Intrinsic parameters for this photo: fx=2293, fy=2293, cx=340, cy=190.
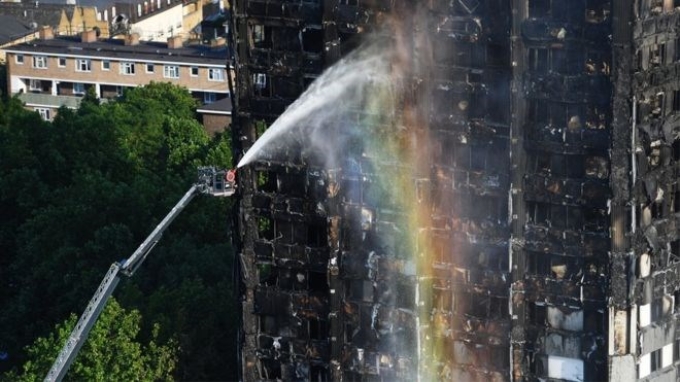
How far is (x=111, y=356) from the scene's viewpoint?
162 metres

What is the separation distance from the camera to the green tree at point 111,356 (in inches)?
6319

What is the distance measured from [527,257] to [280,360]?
16898 millimetres

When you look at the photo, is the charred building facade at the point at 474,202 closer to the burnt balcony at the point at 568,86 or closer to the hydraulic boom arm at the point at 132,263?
the burnt balcony at the point at 568,86

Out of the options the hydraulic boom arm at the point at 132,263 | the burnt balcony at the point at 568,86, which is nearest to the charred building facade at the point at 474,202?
the burnt balcony at the point at 568,86

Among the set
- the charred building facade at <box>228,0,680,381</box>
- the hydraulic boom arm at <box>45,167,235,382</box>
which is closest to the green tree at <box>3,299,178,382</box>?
the hydraulic boom arm at <box>45,167,235,382</box>

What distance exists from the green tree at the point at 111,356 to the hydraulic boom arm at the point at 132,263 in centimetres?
2121

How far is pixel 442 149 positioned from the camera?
124438mm

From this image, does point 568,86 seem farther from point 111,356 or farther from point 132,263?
point 111,356

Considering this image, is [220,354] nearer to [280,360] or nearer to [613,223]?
[280,360]

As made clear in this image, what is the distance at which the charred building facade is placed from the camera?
120 meters

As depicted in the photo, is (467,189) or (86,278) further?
(86,278)

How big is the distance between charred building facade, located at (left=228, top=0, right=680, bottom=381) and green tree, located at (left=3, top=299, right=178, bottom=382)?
30391 mm

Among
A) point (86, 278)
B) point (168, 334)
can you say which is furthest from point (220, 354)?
point (86, 278)

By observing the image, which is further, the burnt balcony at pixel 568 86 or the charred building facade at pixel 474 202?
the charred building facade at pixel 474 202
